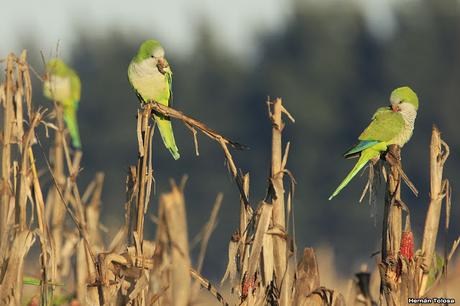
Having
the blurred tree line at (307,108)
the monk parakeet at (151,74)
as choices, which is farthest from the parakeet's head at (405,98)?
the blurred tree line at (307,108)

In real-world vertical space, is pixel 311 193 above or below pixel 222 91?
below

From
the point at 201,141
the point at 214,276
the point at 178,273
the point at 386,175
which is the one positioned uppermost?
the point at 201,141

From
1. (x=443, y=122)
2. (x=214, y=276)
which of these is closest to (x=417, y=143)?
(x=443, y=122)

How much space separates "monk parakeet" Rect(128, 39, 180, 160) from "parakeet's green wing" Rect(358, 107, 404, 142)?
5.58 feet

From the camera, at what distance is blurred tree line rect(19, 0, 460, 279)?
141ft

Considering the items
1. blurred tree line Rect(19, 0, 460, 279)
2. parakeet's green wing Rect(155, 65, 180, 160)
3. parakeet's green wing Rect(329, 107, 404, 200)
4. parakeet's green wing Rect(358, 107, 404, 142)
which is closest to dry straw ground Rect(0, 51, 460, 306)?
parakeet's green wing Rect(329, 107, 404, 200)

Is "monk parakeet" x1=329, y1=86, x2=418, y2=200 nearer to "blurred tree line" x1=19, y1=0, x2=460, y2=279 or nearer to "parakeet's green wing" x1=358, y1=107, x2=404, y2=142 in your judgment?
"parakeet's green wing" x1=358, y1=107, x2=404, y2=142

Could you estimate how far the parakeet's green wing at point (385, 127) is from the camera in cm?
582

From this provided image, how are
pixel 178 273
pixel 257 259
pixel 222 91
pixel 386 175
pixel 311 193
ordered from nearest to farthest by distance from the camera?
1. pixel 178 273
2. pixel 257 259
3. pixel 386 175
4. pixel 311 193
5. pixel 222 91

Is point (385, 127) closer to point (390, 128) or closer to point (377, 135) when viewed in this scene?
point (390, 128)

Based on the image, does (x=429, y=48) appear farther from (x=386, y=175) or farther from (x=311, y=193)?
(x=386, y=175)

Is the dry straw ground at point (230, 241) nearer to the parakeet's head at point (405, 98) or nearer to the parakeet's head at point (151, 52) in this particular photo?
the parakeet's head at point (405, 98)

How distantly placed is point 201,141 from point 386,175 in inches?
1663

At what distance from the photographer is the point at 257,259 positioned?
14.4 feet
